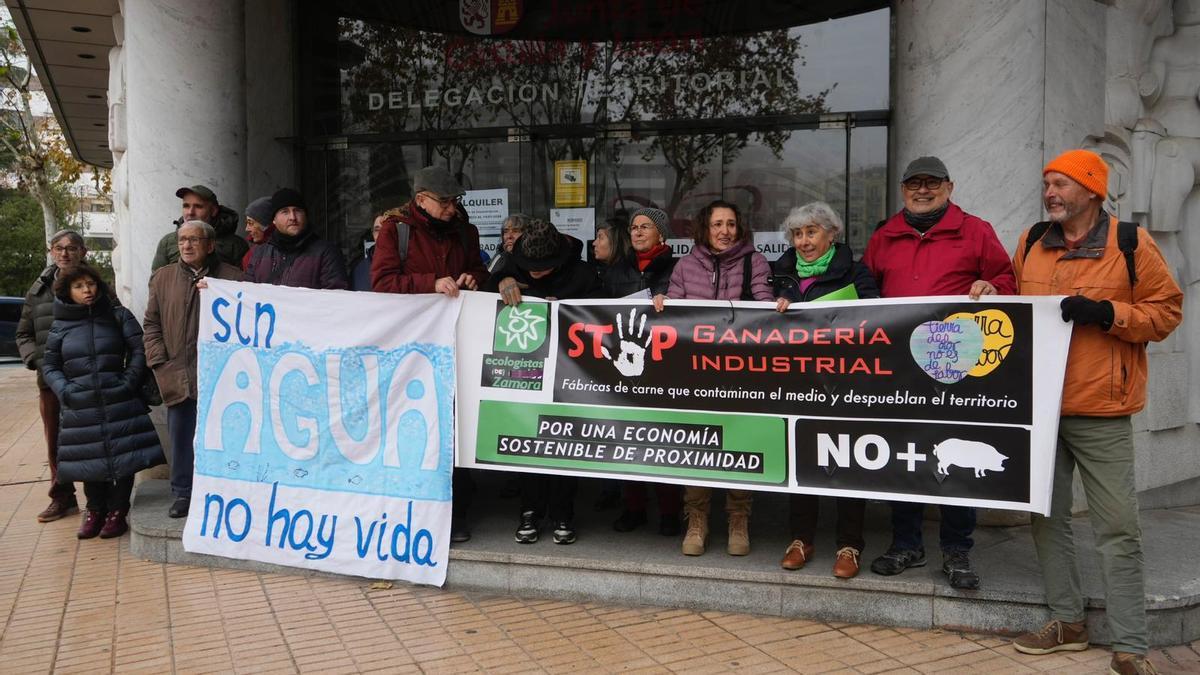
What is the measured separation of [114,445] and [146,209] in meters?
1.93

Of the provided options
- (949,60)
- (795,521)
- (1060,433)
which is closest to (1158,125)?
(949,60)

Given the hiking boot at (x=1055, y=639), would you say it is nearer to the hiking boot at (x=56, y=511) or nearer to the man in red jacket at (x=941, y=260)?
the man in red jacket at (x=941, y=260)

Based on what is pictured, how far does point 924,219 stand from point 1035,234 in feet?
1.62

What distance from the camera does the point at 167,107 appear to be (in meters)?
6.97

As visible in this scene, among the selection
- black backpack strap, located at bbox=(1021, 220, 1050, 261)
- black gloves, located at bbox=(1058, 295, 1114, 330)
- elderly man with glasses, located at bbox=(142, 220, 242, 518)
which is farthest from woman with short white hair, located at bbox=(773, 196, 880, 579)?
elderly man with glasses, located at bbox=(142, 220, 242, 518)

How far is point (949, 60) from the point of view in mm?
5801

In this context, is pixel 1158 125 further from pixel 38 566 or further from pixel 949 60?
pixel 38 566

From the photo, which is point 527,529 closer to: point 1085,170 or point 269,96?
point 1085,170

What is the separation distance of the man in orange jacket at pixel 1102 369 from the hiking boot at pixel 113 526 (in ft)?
18.0

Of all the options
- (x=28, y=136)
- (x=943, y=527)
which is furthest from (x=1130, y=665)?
(x=28, y=136)

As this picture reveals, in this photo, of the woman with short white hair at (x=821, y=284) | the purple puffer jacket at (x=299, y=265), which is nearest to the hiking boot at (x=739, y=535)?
the woman with short white hair at (x=821, y=284)

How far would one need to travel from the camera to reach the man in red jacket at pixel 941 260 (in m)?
4.40

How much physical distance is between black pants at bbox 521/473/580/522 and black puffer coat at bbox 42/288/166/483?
2658 millimetres

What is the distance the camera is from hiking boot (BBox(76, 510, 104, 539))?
6.23 meters
